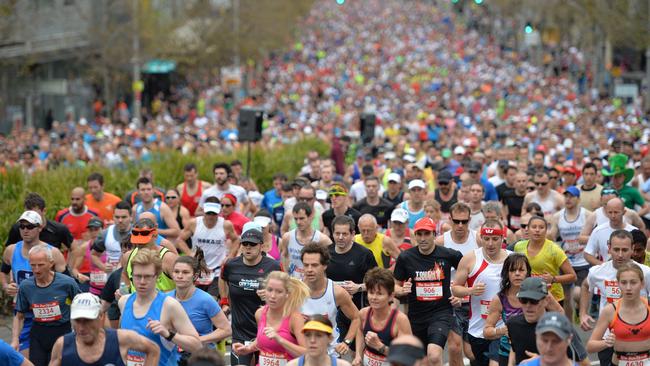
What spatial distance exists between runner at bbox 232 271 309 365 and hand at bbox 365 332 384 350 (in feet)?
1.55

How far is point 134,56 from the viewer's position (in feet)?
133

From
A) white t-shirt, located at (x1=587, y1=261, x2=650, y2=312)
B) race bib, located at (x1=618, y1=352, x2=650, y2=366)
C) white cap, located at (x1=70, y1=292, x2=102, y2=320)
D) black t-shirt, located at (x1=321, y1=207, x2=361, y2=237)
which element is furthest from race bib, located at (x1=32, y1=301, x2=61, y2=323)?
black t-shirt, located at (x1=321, y1=207, x2=361, y2=237)

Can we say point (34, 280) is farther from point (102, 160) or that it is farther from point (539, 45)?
point (539, 45)

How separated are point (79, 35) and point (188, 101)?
31.3 feet

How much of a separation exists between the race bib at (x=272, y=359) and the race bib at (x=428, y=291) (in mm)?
1925

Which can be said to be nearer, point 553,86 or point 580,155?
point 580,155

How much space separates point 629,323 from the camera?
836 cm

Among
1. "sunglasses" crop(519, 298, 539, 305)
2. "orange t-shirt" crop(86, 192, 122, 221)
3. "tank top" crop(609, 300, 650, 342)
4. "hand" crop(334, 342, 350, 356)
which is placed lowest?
"orange t-shirt" crop(86, 192, 122, 221)

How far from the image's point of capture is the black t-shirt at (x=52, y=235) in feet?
39.1

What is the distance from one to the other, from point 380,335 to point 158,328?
1.68 metres

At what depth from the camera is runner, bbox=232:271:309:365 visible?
8195 millimetres

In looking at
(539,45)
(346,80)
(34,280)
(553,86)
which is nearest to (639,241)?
(34,280)

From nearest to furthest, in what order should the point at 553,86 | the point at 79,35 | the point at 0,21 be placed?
the point at 0,21, the point at 79,35, the point at 553,86

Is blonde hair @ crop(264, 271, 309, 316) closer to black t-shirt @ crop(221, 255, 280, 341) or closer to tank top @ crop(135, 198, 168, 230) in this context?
black t-shirt @ crop(221, 255, 280, 341)
